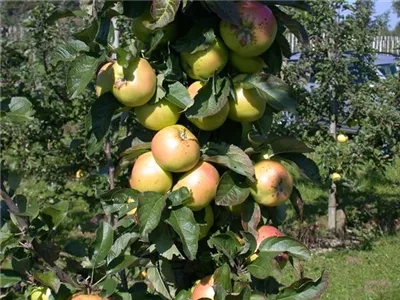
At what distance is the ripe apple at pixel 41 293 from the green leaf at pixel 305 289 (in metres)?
0.42

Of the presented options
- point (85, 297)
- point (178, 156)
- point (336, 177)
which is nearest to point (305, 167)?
point (178, 156)

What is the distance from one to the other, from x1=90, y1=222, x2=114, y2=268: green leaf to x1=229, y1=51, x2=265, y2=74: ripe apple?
15.4 inches

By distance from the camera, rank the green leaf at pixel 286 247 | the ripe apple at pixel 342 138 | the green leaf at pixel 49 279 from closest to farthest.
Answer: the green leaf at pixel 49 279 < the green leaf at pixel 286 247 < the ripe apple at pixel 342 138

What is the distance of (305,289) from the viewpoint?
3.59 ft

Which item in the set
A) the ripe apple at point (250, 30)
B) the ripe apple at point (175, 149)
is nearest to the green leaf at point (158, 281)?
the ripe apple at point (175, 149)

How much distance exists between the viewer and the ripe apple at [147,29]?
3.72 feet

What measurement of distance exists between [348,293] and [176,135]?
2934 millimetres

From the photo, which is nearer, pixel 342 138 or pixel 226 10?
pixel 226 10

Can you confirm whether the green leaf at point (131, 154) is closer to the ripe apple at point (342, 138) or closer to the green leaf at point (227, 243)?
the green leaf at point (227, 243)

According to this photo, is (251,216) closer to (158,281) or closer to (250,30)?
(158,281)

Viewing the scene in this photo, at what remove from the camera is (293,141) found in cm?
118

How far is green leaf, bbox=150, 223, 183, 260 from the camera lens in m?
1.09

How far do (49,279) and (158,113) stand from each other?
0.35m

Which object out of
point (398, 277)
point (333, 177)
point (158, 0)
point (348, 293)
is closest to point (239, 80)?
point (158, 0)
